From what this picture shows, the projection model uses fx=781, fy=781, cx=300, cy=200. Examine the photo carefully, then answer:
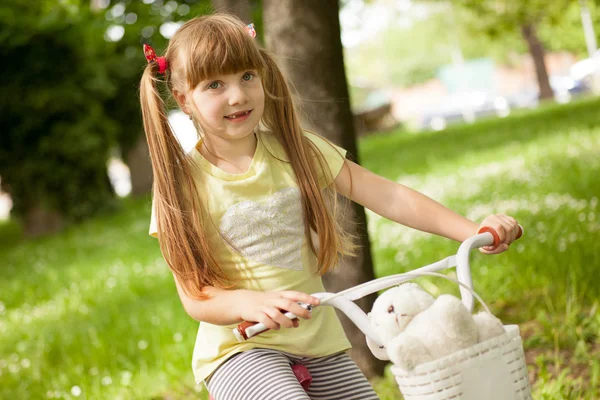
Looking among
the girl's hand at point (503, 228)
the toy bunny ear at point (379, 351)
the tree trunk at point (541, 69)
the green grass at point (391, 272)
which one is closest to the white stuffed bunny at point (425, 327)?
the toy bunny ear at point (379, 351)

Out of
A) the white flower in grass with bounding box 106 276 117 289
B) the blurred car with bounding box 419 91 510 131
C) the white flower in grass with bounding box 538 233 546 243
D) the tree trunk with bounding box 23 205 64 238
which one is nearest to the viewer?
the white flower in grass with bounding box 538 233 546 243

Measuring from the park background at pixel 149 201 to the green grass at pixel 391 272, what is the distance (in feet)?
0.05

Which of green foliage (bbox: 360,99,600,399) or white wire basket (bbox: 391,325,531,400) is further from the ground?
white wire basket (bbox: 391,325,531,400)

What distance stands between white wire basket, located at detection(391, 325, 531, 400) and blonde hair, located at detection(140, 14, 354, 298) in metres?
0.85

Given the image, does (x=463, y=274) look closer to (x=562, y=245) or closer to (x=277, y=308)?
(x=277, y=308)

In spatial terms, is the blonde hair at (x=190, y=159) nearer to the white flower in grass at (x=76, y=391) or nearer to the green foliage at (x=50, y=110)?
the white flower in grass at (x=76, y=391)

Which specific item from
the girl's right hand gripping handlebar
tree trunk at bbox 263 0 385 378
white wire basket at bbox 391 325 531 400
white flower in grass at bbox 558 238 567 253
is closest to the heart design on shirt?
the girl's right hand gripping handlebar

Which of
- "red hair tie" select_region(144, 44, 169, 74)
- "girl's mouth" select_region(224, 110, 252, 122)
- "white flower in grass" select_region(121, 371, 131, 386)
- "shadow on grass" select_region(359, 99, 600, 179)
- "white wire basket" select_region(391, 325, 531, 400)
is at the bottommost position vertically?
"white flower in grass" select_region(121, 371, 131, 386)

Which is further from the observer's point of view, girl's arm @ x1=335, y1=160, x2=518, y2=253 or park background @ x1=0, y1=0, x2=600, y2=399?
park background @ x1=0, y1=0, x2=600, y2=399

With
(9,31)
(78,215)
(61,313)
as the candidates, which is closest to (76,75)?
(9,31)

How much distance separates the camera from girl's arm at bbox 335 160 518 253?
91.4 inches

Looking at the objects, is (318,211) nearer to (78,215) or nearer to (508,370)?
(508,370)

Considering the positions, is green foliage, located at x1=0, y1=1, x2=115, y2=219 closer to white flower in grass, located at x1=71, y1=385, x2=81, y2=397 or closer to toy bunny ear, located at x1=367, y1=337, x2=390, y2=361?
white flower in grass, located at x1=71, y1=385, x2=81, y2=397

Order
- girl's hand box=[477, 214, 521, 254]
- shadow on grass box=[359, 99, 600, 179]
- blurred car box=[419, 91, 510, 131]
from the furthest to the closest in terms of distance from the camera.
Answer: blurred car box=[419, 91, 510, 131] < shadow on grass box=[359, 99, 600, 179] < girl's hand box=[477, 214, 521, 254]
